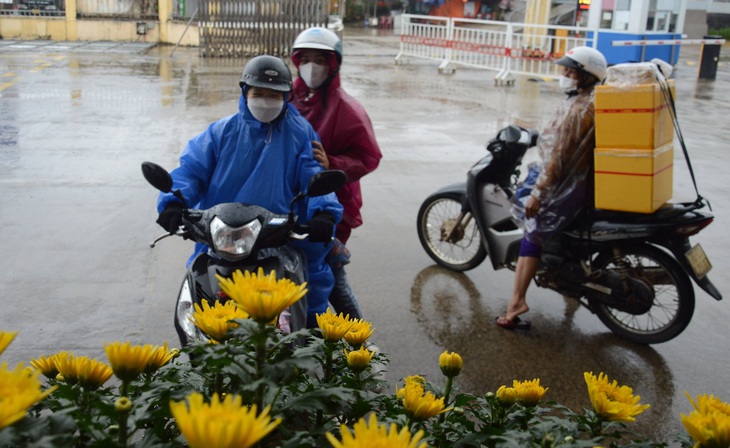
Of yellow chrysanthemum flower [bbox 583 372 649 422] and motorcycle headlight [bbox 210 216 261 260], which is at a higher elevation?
yellow chrysanthemum flower [bbox 583 372 649 422]

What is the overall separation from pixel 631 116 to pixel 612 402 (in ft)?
9.59

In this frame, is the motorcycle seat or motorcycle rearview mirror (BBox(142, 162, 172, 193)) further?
the motorcycle seat

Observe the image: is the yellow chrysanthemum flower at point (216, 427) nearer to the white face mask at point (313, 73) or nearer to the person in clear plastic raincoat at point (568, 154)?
the white face mask at point (313, 73)

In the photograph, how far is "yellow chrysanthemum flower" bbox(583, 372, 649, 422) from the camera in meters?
1.61

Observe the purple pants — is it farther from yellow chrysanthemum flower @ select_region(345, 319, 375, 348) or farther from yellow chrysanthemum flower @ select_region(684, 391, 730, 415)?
yellow chrysanthemum flower @ select_region(684, 391, 730, 415)

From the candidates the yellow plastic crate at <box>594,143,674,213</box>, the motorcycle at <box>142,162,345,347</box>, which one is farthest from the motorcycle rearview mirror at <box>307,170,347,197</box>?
the yellow plastic crate at <box>594,143,674,213</box>

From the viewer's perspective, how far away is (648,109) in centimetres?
417

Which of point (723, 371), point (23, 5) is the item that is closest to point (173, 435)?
point (723, 371)

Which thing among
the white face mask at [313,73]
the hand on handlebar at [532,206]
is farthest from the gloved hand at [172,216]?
the hand on handlebar at [532,206]

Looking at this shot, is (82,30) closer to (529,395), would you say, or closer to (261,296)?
(529,395)

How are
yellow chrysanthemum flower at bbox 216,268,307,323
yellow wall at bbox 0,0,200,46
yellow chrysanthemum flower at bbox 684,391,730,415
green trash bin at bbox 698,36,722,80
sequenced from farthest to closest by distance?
yellow wall at bbox 0,0,200,46 < green trash bin at bbox 698,36,722,80 < yellow chrysanthemum flower at bbox 684,391,730,415 < yellow chrysanthemum flower at bbox 216,268,307,323

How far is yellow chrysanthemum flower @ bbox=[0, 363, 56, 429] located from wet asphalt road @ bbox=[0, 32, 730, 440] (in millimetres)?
3201

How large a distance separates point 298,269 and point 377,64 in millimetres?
18520

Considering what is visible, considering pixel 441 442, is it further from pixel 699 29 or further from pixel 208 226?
pixel 699 29
